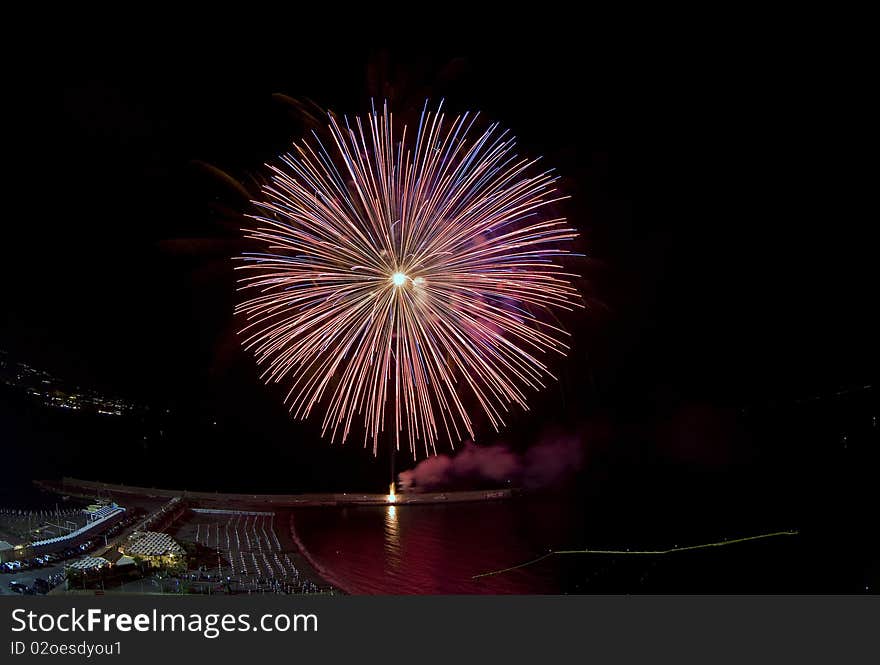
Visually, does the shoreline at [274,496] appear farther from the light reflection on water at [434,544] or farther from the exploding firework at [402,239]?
the exploding firework at [402,239]

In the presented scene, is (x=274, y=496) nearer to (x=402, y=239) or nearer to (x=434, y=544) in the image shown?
(x=434, y=544)

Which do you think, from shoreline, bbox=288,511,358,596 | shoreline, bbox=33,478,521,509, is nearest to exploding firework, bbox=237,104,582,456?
shoreline, bbox=288,511,358,596

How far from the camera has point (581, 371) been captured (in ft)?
115

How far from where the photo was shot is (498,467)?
29.0m

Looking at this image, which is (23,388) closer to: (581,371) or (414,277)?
(581,371)

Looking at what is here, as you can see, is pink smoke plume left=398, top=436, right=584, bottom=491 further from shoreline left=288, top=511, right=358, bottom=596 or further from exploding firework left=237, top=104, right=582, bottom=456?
exploding firework left=237, top=104, right=582, bottom=456

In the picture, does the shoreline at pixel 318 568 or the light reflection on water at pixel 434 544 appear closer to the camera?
the shoreline at pixel 318 568

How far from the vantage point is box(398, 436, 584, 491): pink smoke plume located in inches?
1074

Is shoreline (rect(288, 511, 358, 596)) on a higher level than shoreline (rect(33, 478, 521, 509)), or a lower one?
lower

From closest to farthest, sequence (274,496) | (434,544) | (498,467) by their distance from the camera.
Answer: (434,544) < (274,496) < (498,467)

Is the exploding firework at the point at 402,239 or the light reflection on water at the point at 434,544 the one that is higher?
the exploding firework at the point at 402,239

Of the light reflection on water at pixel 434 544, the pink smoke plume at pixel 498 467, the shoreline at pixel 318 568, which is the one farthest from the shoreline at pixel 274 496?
the shoreline at pixel 318 568

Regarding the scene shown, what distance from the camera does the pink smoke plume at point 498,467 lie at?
27.3 meters

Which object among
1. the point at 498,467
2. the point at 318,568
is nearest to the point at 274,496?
the point at 318,568
